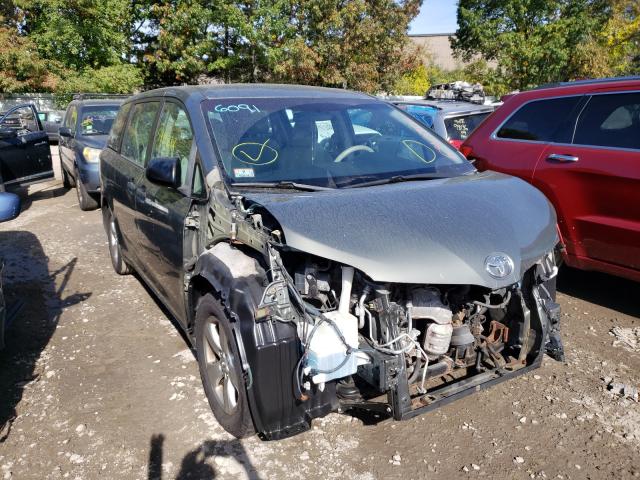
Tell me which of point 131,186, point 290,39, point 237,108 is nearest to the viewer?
point 237,108

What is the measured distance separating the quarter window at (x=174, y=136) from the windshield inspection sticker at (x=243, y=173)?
1.38 feet

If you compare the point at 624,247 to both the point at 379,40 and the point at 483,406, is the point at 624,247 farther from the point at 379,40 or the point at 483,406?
the point at 379,40

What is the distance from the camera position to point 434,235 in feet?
7.86

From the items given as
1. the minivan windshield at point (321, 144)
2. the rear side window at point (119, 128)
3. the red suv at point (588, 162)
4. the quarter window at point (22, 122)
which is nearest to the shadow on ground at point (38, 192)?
the quarter window at point (22, 122)

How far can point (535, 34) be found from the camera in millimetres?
19578

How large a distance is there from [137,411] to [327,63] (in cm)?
1672

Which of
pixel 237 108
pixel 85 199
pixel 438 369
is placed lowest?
pixel 85 199

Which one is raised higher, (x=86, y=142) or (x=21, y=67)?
(x=21, y=67)

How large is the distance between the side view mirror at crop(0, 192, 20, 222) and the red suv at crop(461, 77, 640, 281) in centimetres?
409

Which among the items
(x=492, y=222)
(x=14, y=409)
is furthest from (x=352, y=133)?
(x=14, y=409)

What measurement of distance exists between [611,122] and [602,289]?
5.37ft

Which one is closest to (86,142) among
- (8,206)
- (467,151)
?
(8,206)

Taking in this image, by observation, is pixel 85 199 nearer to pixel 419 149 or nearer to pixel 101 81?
pixel 419 149

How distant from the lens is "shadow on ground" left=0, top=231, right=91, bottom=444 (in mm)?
3406
